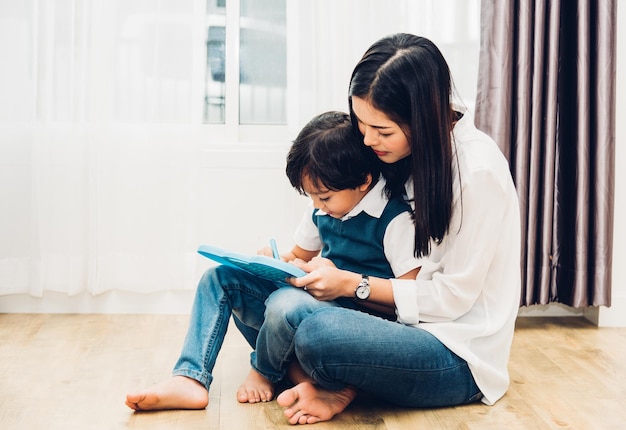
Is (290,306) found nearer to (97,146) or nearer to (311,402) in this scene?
(311,402)

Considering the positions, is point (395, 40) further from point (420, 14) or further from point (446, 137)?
point (420, 14)

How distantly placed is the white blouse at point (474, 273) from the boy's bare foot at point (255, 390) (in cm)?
35

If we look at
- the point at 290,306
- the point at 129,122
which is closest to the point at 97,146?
the point at 129,122

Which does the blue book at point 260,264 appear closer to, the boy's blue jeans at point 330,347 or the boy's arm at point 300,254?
the boy's blue jeans at point 330,347

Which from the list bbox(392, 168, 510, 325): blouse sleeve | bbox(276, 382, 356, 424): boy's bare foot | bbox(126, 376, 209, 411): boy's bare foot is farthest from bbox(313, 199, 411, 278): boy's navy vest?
bbox(126, 376, 209, 411): boy's bare foot

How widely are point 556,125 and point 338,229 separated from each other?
101cm

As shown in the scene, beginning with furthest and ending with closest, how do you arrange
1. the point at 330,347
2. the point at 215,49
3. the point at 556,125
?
the point at 215,49, the point at 556,125, the point at 330,347

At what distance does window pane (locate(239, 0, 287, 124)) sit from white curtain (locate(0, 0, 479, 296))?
0.13 metres

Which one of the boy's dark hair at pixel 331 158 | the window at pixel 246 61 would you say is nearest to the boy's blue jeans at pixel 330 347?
the boy's dark hair at pixel 331 158

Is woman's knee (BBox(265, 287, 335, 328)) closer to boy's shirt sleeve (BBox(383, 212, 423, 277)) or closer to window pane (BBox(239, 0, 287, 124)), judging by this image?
boy's shirt sleeve (BBox(383, 212, 423, 277))

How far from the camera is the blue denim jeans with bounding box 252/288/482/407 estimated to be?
1667 mm

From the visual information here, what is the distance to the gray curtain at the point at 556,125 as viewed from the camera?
2.49 m

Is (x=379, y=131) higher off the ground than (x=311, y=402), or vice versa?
(x=379, y=131)

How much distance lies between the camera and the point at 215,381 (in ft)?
6.63
